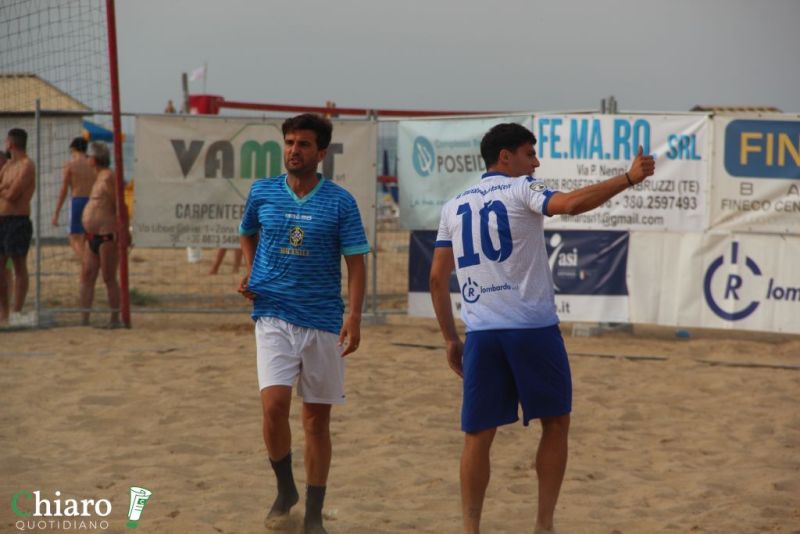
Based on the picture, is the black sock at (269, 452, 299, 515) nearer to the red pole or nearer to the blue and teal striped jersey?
the blue and teal striped jersey

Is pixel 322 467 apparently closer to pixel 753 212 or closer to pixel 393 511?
pixel 393 511

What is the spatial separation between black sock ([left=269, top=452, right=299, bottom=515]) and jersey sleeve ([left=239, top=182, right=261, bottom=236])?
42.8 inches

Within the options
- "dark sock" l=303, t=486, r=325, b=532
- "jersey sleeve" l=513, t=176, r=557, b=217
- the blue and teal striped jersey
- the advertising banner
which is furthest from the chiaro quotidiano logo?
the advertising banner

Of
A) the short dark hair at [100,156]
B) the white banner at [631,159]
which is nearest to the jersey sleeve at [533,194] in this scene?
the white banner at [631,159]

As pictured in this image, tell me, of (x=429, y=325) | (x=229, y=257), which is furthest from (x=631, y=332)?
(x=229, y=257)

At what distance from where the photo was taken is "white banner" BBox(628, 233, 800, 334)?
1037 cm

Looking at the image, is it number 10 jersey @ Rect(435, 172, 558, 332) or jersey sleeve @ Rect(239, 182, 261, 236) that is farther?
jersey sleeve @ Rect(239, 182, 261, 236)

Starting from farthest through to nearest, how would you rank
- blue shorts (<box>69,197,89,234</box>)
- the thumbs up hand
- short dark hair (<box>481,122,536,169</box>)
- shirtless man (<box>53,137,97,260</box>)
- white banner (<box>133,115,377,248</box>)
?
blue shorts (<box>69,197,89,234</box>) → shirtless man (<box>53,137,97,260</box>) → white banner (<box>133,115,377,248</box>) → short dark hair (<box>481,122,536,169</box>) → the thumbs up hand

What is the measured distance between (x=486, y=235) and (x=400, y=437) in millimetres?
2690

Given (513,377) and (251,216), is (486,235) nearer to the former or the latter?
(513,377)

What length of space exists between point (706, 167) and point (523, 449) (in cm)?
479

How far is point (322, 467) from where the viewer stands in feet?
16.7

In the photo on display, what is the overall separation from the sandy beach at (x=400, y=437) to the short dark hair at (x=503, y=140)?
→ 1.82 m

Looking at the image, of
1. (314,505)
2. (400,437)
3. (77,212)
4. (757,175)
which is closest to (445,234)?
(314,505)
